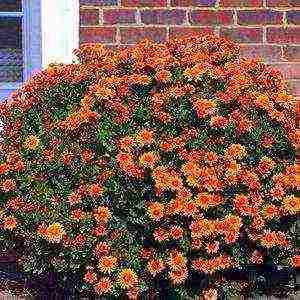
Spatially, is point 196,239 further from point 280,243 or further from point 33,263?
point 33,263

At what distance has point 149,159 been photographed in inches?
140

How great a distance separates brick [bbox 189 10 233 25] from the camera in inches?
183

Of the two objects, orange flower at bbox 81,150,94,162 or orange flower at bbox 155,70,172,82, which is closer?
orange flower at bbox 81,150,94,162

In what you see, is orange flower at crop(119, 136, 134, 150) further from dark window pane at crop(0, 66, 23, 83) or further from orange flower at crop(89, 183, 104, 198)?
dark window pane at crop(0, 66, 23, 83)

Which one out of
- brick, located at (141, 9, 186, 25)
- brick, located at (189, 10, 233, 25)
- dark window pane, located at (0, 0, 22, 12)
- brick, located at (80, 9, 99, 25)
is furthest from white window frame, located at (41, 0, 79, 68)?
brick, located at (189, 10, 233, 25)

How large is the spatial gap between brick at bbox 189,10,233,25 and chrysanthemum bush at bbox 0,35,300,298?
0.76 metres

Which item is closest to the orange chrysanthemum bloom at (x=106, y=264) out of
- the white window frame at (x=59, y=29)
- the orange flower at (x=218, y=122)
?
Answer: the orange flower at (x=218, y=122)

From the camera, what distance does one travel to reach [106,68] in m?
3.99

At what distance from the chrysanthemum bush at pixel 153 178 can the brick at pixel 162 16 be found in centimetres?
76

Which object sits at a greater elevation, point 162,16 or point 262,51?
point 162,16

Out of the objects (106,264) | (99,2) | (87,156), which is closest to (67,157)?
(87,156)

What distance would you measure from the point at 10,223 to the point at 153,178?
74 centimetres

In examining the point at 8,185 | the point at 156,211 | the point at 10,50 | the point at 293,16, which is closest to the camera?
the point at 156,211

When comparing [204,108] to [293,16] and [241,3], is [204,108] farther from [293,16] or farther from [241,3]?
[293,16]
